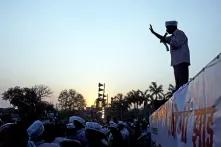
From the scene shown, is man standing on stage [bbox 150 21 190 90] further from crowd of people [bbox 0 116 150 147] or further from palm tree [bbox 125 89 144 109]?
palm tree [bbox 125 89 144 109]

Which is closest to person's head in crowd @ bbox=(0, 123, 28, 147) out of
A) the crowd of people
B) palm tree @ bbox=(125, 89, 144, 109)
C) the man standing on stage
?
the crowd of people

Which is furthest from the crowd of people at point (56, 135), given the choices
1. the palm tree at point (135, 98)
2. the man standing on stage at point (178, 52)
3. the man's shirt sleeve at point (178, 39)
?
the palm tree at point (135, 98)

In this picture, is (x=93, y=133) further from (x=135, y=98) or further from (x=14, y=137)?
(x=135, y=98)

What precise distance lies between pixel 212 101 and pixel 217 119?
247mm

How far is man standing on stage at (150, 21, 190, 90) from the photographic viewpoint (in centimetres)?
1071

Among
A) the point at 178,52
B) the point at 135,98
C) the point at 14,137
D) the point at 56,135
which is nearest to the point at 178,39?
the point at 178,52

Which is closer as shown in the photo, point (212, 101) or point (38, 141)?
point (212, 101)

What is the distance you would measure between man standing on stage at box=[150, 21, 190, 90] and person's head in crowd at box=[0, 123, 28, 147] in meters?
5.92

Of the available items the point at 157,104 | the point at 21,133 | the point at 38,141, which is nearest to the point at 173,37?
the point at 38,141

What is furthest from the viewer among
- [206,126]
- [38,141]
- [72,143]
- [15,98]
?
[15,98]

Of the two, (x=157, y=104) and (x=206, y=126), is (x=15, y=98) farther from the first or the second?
(x=206, y=126)

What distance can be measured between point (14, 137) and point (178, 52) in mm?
6157

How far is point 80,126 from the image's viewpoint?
974 cm

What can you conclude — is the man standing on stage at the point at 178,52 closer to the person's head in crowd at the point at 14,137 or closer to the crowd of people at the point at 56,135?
the crowd of people at the point at 56,135
